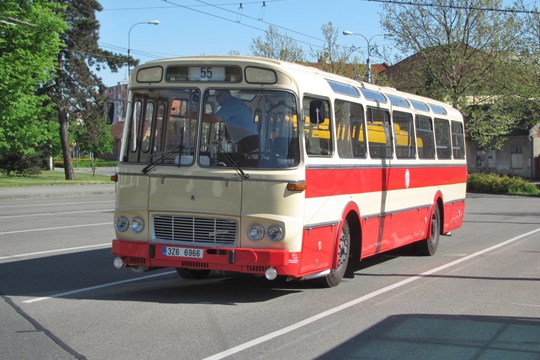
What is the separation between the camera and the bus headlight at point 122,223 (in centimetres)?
Answer: 888

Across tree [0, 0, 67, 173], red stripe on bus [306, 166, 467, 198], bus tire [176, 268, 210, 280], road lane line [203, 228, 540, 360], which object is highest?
tree [0, 0, 67, 173]

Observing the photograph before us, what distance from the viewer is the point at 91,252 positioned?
12711 millimetres

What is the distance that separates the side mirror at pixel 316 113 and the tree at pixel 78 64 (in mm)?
42194

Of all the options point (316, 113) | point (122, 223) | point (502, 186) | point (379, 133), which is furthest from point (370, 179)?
point (502, 186)

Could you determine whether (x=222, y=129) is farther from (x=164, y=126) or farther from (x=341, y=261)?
→ (x=341, y=261)

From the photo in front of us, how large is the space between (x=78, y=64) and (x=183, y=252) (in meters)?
43.1

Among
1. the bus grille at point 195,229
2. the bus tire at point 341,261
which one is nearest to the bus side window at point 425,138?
the bus tire at point 341,261

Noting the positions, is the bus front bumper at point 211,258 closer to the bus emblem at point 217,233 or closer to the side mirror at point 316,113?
the bus emblem at point 217,233

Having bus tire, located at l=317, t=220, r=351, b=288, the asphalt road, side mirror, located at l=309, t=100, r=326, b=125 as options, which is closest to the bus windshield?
side mirror, located at l=309, t=100, r=326, b=125

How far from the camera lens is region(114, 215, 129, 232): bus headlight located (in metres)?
8.88

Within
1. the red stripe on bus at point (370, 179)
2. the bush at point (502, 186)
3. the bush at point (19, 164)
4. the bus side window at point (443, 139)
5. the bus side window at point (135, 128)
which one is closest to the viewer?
the red stripe on bus at point (370, 179)

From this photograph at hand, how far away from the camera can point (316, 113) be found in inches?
338

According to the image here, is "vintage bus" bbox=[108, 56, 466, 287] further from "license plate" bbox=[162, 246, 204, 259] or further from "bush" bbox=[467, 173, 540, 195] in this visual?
"bush" bbox=[467, 173, 540, 195]

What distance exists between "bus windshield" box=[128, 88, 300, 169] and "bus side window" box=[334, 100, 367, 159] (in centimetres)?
136
